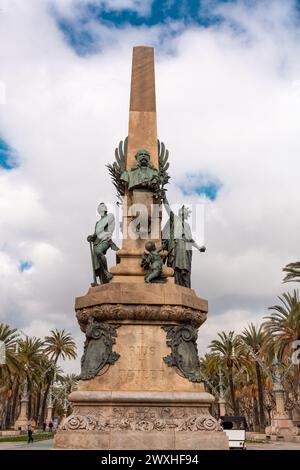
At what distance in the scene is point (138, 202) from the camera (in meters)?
16.3

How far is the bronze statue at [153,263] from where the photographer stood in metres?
14.4

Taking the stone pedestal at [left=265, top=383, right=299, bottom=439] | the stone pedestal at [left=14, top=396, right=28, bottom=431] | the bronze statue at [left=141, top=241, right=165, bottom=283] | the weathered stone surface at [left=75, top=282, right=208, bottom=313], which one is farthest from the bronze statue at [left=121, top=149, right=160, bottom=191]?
the stone pedestal at [left=14, top=396, right=28, bottom=431]

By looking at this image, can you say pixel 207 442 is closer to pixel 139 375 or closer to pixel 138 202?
pixel 139 375

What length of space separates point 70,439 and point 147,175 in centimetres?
787

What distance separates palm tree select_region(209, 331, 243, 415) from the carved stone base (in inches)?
1462

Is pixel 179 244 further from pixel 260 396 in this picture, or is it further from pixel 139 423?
pixel 260 396

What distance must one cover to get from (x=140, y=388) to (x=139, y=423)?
2.82ft

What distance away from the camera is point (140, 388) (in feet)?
42.9

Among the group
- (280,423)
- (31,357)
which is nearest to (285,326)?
(280,423)

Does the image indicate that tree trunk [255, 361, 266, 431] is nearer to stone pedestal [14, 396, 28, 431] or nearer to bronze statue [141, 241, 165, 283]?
stone pedestal [14, 396, 28, 431]

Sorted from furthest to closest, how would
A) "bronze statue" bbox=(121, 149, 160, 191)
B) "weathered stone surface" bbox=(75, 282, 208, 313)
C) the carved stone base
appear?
"bronze statue" bbox=(121, 149, 160, 191)
"weathered stone surface" bbox=(75, 282, 208, 313)
the carved stone base

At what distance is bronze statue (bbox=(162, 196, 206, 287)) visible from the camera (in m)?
15.4

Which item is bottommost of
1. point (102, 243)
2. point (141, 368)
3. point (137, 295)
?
point (141, 368)

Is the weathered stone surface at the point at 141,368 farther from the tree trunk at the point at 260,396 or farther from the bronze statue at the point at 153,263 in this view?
the tree trunk at the point at 260,396
